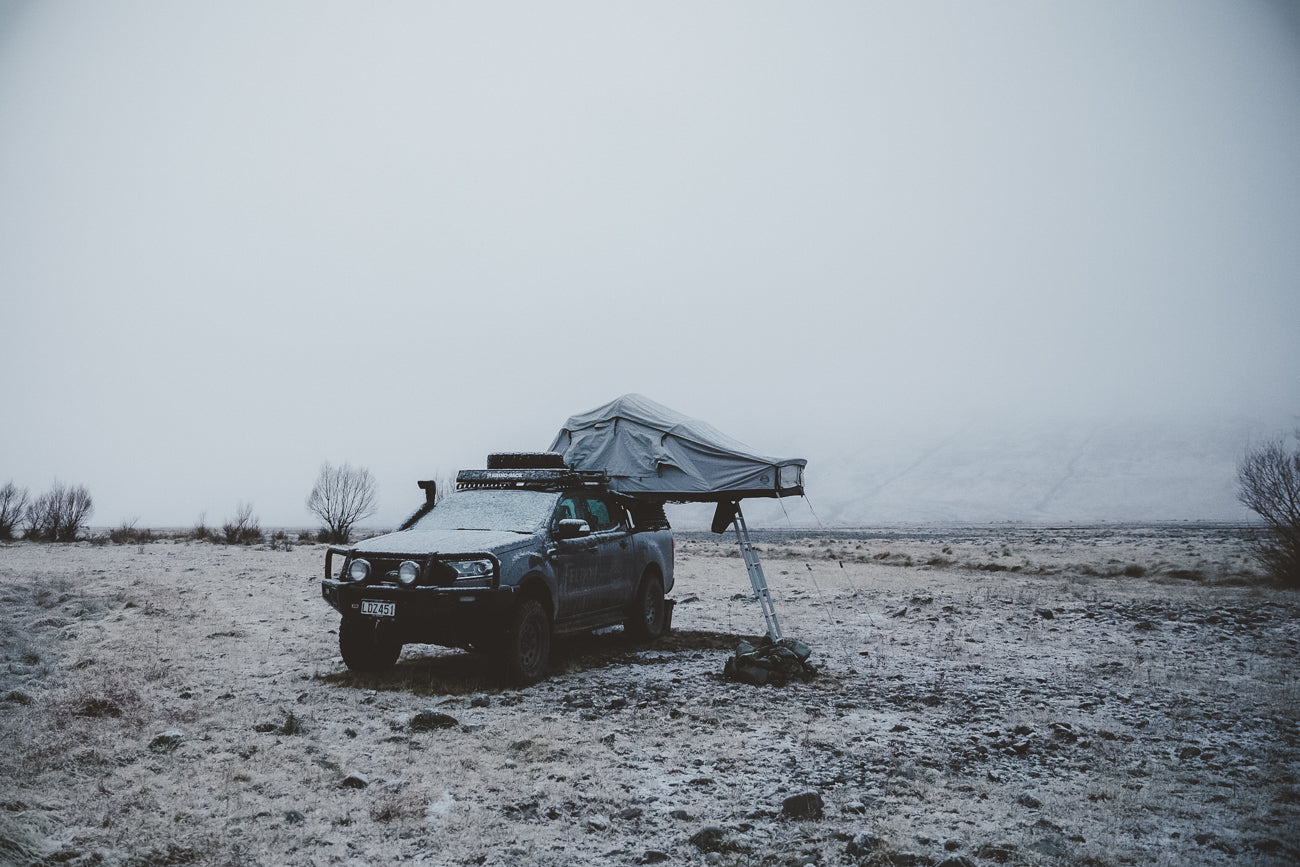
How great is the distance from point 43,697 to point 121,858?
13.2ft

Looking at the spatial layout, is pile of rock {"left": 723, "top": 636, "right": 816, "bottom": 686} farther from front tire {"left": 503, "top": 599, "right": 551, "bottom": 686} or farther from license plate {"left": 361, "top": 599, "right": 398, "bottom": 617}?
license plate {"left": 361, "top": 599, "right": 398, "bottom": 617}

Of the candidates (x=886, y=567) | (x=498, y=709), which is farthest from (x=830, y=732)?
(x=886, y=567)

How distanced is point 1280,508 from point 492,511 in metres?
19.9

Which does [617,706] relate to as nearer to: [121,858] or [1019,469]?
[121,858]

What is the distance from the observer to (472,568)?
777 cm

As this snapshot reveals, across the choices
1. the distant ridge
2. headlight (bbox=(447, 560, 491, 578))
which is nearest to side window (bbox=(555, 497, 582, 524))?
headlight (bbox=(447, 560, 491, 578))

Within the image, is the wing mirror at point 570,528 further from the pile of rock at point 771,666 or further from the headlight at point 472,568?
the pile of rock at point 771,666

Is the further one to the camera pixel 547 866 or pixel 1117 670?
pixel 1117 670

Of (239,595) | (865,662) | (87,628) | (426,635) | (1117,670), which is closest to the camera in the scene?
(426,635)

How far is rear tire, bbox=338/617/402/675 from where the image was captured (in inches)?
330

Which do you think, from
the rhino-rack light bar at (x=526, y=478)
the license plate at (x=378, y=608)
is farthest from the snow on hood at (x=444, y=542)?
the rhino-rack light bar at (x=526, y=478)

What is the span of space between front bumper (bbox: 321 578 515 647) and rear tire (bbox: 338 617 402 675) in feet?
1.34

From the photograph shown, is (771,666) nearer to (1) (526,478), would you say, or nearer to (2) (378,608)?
(1) (526,478)

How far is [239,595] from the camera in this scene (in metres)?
15.6
